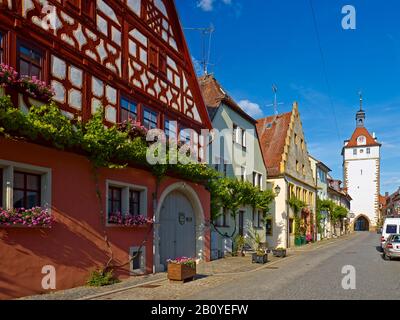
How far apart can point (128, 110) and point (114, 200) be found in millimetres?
3143

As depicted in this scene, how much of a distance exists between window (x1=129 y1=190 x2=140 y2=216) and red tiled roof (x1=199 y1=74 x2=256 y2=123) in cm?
889

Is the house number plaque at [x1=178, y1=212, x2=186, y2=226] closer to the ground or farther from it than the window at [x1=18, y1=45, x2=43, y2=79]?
closer to the ground

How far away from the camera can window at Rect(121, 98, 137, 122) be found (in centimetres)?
1543

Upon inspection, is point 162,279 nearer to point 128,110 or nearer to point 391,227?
point 128,110

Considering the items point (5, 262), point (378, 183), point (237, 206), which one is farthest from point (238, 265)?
point (378, 183)

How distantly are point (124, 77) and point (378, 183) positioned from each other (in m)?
84.4

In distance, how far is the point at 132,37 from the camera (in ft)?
52.7

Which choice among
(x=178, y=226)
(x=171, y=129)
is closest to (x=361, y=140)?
(x=178, y=226)

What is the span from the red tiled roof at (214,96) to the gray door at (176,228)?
6.21 m

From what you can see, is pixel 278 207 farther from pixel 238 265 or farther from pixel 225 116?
pixel 238 265

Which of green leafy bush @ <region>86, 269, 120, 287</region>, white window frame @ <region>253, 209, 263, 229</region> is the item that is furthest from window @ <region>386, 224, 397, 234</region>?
green leafy bush @ <region>86, 269, 120, 287</region>

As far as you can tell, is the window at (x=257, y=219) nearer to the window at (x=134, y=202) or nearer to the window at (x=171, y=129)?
the window at (x=171, y=129)

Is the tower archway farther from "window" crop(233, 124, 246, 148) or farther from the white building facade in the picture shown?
"window" crop(233, 124, 246, 148)

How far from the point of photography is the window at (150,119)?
54.8ft
